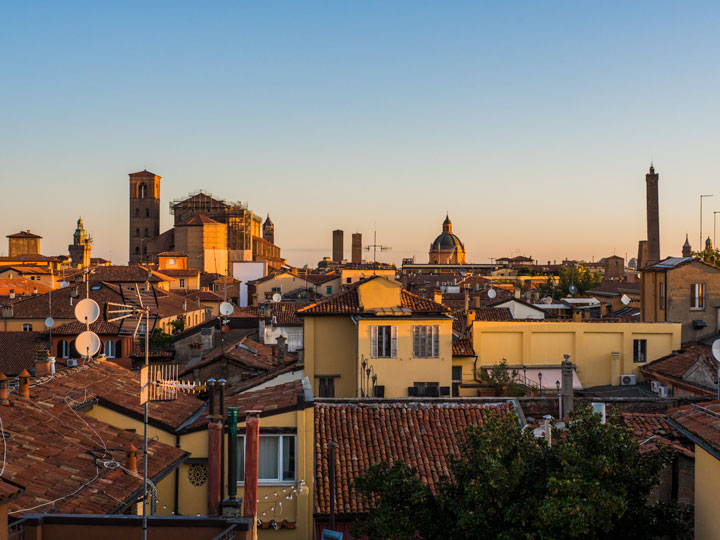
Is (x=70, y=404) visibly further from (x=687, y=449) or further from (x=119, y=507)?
(x=687, y=449)

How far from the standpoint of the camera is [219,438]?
8125 mm

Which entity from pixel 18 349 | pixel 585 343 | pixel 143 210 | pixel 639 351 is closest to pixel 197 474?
pixel 585 343

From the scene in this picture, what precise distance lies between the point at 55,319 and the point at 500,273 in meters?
90.1

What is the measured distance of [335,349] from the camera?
69.8ft

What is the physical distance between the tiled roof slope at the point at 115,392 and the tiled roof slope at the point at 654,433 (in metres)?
6.73

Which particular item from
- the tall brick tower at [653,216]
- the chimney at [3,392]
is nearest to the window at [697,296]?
the chimney at [3,392]

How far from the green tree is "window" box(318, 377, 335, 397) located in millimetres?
13207

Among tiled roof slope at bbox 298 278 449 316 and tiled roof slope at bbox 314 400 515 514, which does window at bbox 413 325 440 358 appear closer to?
tiled roof slope at bbox 298 278 449 316

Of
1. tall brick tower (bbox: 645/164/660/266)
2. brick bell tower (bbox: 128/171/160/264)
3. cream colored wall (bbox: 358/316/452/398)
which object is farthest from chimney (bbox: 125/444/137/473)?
brick bell tower (bbox: 128/171/160/264)

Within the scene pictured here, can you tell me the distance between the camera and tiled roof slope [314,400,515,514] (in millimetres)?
12891

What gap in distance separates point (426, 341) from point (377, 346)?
1.33 meters

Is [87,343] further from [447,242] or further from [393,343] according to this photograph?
[447,242]

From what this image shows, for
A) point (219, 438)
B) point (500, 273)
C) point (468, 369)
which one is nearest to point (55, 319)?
point (468, 369)

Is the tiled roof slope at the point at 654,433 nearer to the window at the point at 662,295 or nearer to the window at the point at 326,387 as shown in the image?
the window at the point at 326,387
